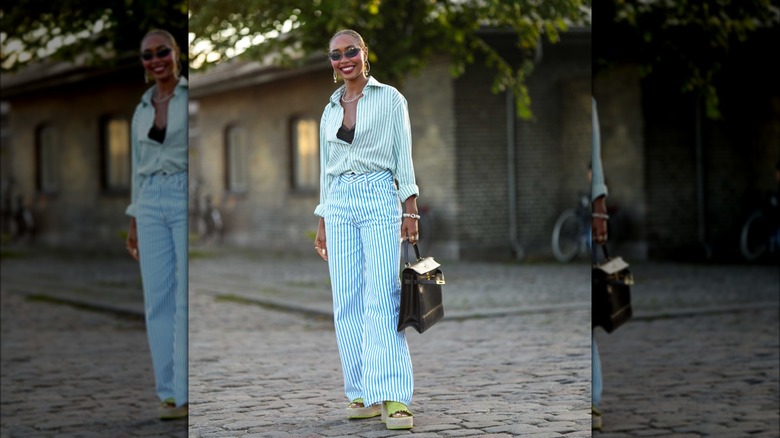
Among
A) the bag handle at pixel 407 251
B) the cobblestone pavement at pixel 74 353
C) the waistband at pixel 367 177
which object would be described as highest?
the waistband at pixel 367 177

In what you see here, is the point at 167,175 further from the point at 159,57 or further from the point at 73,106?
the point at 73,106

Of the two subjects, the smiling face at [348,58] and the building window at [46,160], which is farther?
the building window at [46,160]

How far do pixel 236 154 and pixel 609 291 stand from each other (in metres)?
1.37

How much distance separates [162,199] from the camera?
390 centimetres

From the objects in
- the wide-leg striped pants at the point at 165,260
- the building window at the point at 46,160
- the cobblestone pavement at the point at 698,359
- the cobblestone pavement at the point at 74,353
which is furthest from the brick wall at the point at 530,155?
the cobblestone pavement at the point at 698,359

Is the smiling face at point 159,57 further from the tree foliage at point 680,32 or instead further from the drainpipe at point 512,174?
the tree foliage at point 680,32

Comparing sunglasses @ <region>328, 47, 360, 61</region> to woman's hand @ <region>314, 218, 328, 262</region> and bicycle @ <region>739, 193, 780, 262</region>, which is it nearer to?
woman's hand @ <region>314, 218, 328, 262</region>

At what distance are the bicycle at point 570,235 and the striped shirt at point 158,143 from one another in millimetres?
1204

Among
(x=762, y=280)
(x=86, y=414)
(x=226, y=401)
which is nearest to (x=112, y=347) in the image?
(x=86, y=414)

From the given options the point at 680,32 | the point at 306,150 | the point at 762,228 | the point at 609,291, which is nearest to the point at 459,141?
the point at 306,150

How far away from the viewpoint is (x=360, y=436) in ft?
10.6

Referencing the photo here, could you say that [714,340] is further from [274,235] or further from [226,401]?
[226,401]

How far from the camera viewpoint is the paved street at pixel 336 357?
11.1 feet

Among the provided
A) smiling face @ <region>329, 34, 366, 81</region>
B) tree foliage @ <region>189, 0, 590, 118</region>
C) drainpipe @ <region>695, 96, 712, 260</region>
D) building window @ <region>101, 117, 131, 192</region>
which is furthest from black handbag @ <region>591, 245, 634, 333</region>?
drainpipe @ <region>695, 96, 712, 260</region>
